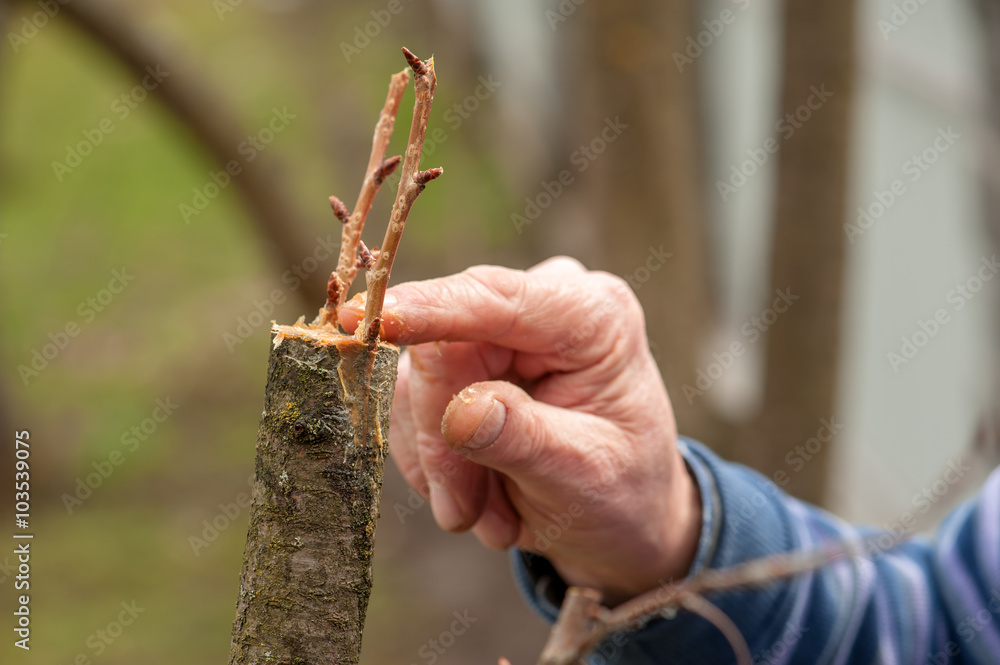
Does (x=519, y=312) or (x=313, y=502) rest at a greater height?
(x=519, y=312)

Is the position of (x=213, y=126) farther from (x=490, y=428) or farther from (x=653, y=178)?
(x=490, y=428)

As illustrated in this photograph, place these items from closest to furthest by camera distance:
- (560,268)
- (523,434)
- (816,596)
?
(523,434), (560,268), (816,596)

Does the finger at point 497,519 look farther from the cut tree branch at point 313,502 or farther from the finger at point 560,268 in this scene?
the cut tree branch at point 313,502

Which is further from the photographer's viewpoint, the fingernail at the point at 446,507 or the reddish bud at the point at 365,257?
the fingernail at the point at 446,507

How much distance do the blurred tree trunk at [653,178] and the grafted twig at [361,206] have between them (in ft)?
6.00

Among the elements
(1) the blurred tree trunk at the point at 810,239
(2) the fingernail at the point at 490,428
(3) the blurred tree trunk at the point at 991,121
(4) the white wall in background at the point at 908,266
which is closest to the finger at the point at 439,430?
(2) the fingernail at the point at 490,428

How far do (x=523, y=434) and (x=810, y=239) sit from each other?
1743mm

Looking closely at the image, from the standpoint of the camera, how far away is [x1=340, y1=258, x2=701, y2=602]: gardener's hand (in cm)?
124

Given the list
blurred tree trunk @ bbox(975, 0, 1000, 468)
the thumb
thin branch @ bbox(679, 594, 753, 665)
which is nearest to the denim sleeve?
thin branch @ bbox(679, 594, 753, 665)

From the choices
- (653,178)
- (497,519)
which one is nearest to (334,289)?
(497,519)

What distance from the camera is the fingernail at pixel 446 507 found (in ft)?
5.04

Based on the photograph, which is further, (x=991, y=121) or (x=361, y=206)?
(x=991, y=121)

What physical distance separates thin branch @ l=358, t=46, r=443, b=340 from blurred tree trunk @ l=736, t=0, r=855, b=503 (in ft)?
6.33

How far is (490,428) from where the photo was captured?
1.21m
